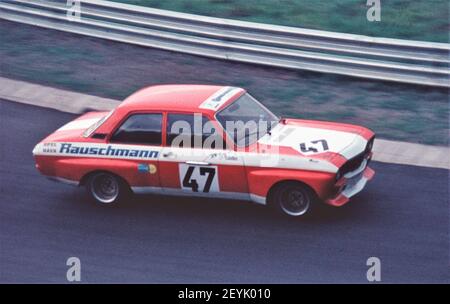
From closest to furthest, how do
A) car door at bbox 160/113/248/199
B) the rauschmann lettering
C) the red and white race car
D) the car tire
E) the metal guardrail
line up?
the red and white race car < car door at bbox 160/113/248/199 < the rauschmann lettering < the car tire < the metal guardrail

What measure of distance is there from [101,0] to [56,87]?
2.47 metres

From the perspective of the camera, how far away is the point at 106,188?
428 inches

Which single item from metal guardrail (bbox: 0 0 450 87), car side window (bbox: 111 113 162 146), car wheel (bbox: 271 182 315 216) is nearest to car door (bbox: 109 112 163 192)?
car side window (bbox: 111 113 162 146)

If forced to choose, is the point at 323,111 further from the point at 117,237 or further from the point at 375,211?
the point at 117,237

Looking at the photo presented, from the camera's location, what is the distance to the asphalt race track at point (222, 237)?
30.1 ft

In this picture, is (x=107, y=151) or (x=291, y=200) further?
(x=107, y=151)

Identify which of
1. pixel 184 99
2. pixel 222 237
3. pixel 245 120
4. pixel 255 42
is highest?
pixel 255 42

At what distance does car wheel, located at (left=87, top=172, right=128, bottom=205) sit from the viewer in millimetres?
10703

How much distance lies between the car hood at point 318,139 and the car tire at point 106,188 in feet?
5.92

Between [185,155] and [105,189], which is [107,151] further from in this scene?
[185,155]

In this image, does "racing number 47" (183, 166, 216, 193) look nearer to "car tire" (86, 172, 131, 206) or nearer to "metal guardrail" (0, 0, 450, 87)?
"car tire" (86, 172, 131, 206)

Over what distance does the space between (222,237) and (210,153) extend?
989 mm

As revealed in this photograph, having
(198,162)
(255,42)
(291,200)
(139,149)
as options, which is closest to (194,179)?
(198,162)

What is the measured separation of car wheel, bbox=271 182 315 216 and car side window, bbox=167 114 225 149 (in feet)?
2.81
